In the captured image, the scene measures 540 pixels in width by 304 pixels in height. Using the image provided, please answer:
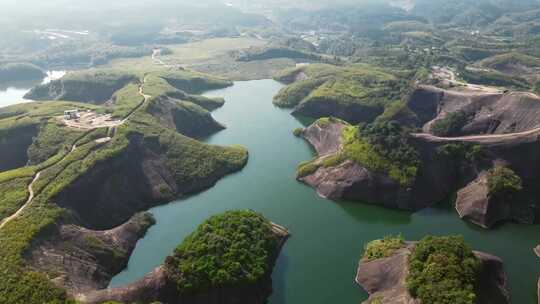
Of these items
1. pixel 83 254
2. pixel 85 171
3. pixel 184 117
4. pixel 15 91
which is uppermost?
pixel 85 171

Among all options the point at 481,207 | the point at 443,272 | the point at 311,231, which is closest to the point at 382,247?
the point at 443,272

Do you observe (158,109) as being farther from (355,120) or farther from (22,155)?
(355,120)

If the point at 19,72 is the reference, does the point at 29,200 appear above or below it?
above


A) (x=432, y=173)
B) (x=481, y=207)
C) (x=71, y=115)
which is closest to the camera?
(x=481, y=207)

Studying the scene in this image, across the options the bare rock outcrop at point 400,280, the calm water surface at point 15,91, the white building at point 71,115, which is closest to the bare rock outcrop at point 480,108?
the bare rock outcrop at point 400,280

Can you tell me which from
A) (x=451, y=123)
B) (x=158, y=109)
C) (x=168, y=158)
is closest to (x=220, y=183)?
(x=168, y=158)

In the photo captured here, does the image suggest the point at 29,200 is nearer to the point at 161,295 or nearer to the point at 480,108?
the point at 161,295
